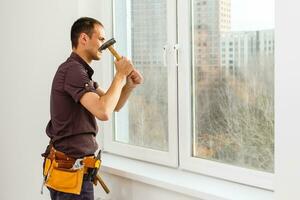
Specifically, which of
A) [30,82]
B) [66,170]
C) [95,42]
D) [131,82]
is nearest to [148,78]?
[131,82]

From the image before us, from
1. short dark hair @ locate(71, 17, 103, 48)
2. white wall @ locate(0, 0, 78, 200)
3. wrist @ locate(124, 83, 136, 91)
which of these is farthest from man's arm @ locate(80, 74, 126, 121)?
white wall @ locate(0, 0, 78, 200)

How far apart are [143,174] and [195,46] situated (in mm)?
704

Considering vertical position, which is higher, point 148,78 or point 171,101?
point 148,78

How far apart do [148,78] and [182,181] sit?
0.68 meters

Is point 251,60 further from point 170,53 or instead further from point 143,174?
point 143,174

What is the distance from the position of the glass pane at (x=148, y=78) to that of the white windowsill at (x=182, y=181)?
0.16m

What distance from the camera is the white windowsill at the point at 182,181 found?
5.90ft

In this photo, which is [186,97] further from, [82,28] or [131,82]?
[82,28]

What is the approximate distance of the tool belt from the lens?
6.42 feet

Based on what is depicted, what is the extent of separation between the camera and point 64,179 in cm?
197

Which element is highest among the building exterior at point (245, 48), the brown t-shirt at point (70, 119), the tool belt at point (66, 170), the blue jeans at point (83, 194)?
the building exterior at point (245, 48)
